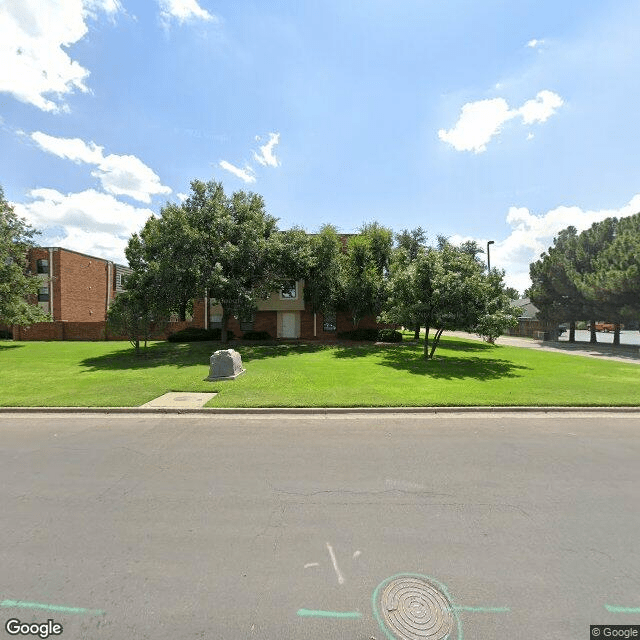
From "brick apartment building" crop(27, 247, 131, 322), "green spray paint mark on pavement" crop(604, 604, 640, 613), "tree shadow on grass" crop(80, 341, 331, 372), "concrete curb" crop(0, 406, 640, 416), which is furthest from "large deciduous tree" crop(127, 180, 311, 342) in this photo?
"green spray paint mark on pavement" crop(604, 604, 640, 613)

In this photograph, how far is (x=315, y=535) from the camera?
3537 mm

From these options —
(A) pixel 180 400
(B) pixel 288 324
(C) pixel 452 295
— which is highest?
(C) pixel 452 295

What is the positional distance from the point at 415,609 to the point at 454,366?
14039 mm

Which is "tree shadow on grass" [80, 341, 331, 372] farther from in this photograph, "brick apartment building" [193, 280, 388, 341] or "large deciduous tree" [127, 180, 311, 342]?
"brick apartment building" [193, 280, 388, 341]

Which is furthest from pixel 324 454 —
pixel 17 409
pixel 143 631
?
pixel 17 409

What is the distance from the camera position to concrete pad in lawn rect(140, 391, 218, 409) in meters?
8.66

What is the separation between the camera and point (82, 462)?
5383mm

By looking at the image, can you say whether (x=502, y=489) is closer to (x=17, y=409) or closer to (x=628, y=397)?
(x=628, y=397)

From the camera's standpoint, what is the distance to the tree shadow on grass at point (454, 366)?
13367mm

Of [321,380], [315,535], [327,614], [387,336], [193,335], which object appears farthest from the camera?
[193,335]

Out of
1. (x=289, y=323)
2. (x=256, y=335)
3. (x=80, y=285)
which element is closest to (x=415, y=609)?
(x=256, y=335)

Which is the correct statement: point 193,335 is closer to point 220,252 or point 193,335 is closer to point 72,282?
point 220,252

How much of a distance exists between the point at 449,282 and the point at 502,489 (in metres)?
12.2

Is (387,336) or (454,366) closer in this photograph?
(454,366)
